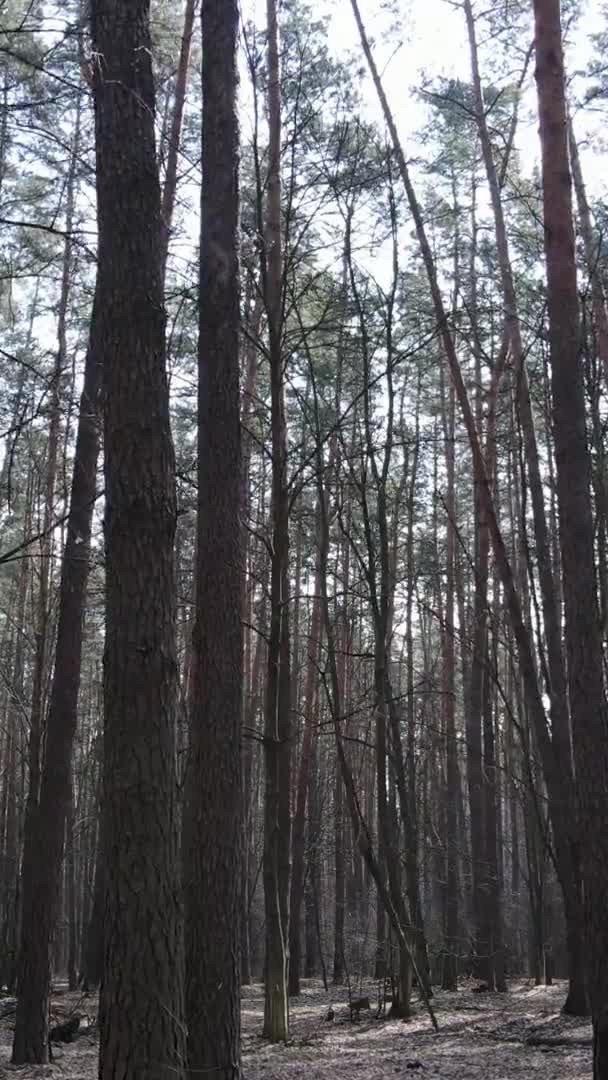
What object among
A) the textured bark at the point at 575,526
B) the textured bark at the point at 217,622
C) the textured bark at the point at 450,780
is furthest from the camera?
the textured bark at the point at 450,780

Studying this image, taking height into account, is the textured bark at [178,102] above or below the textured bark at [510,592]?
above

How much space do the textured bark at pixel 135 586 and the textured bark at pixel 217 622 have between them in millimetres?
1600

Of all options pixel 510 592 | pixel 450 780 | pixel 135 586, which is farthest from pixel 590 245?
pixel 135 586

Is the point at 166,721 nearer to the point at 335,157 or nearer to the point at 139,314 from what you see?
the point at 139,314

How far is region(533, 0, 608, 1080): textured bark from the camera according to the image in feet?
20.1

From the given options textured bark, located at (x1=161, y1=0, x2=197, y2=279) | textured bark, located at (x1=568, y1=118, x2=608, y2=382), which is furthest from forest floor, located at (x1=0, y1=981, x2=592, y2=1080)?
textured bark, located at (x1=161, y1=0, x2=197, y2=279)

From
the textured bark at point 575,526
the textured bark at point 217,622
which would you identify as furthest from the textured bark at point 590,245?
the textured bark at point 217,622

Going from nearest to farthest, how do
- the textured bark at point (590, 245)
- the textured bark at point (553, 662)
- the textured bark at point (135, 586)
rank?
the textured bark at point (135, 586)
the textured bark at point (553, 662)
the textured bark at point (590, 245)

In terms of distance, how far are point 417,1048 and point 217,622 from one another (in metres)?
4.92

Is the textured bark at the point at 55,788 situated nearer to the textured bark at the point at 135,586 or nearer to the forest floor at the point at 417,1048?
the forest floor at the point at 417,1048

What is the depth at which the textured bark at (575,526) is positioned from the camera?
20.1ft

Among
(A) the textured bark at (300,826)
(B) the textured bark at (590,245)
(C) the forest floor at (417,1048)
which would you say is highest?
(B) the textured bark at (590,245)

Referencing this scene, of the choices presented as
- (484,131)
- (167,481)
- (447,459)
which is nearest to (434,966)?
(447,459)

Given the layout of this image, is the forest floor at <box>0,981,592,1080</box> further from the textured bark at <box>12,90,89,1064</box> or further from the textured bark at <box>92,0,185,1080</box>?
the textured bark at <box>92,0,185,1080</box>
